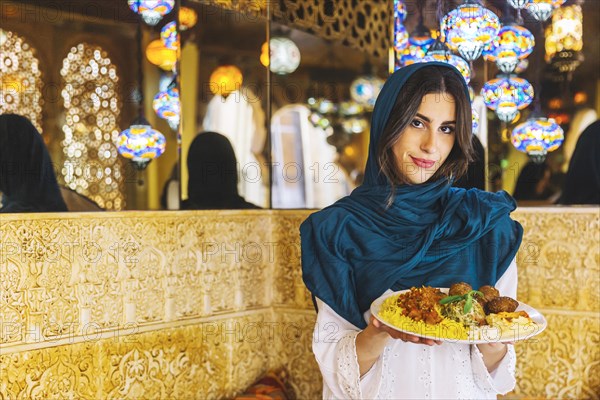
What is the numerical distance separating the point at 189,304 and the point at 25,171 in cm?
73

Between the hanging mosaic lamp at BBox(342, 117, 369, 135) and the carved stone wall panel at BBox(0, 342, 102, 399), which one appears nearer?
the carved stone wall panel at BBox(0, 342, 102, 399)

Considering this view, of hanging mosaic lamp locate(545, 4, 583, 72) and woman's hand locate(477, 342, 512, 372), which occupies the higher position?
hanging mosaic lamp locate(545, 4, 583, 72)

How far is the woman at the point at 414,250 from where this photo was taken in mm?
1531

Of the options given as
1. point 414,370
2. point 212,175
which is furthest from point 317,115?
point 414,370

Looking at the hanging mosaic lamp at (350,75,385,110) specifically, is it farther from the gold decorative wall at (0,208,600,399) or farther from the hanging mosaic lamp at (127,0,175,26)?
the hanging mosaic lamp at (127,0,175,26)

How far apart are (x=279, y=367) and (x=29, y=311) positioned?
105 cm

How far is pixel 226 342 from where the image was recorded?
2.49 m

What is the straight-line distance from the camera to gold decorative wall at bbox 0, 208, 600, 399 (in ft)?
6.61

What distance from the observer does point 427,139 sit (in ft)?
5.10

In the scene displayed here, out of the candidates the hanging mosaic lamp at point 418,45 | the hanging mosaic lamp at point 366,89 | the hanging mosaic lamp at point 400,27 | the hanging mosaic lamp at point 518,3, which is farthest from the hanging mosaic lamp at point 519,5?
the hanging mosaic lamp at point 366,89

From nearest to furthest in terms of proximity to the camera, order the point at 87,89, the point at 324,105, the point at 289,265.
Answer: the point at 87,89 → the point at 289,265 → the point at 324,105

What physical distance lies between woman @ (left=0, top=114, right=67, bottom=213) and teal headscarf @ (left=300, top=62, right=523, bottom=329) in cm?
96

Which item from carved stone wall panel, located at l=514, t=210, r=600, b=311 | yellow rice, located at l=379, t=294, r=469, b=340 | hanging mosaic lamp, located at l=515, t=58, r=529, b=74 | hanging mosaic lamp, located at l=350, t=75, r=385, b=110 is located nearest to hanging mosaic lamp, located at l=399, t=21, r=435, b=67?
hanging mosaic lamp, located at l=515, t=58, r=529, b=74

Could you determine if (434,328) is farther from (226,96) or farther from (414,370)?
(226,96)
